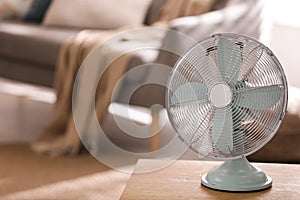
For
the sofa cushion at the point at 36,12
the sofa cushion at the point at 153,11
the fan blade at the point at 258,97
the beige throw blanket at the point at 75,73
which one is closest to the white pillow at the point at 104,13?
the sofa cushion at the point at 153,11

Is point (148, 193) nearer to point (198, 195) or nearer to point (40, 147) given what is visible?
point (198, 195)

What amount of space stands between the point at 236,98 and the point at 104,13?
2547 mm

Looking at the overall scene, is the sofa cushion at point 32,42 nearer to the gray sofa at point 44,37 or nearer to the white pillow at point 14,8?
the gray sofa at point 44,37

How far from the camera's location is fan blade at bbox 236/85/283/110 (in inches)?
51.6

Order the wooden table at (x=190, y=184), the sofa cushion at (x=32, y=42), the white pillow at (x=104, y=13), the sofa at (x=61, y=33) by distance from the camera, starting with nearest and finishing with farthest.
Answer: the wooden table at (x=190, y=184)
the sofa at (x=61, y=33)
the sofa cushion at (x=32, y=42)
the white pillow at (x=104, y=13)

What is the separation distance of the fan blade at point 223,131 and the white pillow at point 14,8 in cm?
318

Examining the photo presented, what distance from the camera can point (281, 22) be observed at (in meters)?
3.73

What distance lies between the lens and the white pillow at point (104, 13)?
375 centimetres

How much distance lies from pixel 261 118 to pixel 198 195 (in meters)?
0.20

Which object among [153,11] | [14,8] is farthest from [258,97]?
[14,8]

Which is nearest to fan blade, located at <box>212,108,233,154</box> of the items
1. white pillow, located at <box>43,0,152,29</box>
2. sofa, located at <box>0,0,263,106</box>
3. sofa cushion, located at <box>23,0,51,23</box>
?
sofa, located at <box>0,0,263,106</box>

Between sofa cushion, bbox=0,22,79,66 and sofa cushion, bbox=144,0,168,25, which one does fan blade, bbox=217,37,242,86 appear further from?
sofa cushion, bbox=144,0,168,25

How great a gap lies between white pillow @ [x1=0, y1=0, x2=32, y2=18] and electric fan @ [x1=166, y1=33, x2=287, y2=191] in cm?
315

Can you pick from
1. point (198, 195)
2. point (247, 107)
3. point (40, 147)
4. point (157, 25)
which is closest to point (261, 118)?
point (247, 107)
